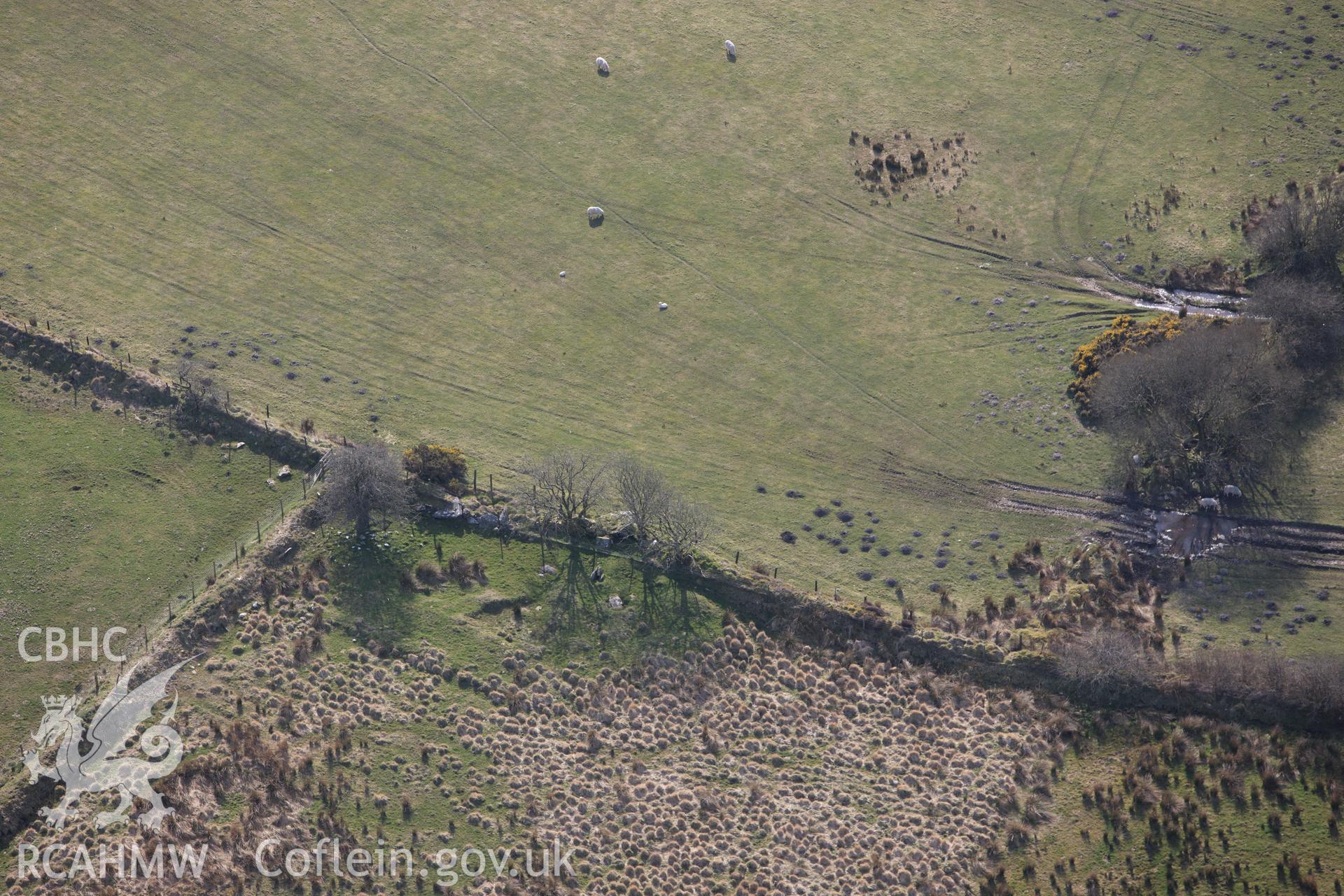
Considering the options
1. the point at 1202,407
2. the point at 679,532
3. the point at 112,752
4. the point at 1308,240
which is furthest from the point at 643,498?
the point at 1308,240

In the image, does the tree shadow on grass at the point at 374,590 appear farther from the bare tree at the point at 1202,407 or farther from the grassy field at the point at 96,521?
the bare tree at the point at 1202,407

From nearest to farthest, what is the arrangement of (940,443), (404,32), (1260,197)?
(940,443)
(1260,197)
(404,32)

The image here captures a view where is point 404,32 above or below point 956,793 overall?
above

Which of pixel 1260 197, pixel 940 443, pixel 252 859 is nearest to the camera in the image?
pixel 252 859

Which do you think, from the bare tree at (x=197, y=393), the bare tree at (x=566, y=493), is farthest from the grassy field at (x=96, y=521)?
the bare tree at (x=566, y=493)

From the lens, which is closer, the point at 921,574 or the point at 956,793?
the point at 956,793

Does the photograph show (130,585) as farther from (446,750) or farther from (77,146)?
(77,146)

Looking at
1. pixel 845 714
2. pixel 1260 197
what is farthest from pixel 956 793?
pixel 1260 197

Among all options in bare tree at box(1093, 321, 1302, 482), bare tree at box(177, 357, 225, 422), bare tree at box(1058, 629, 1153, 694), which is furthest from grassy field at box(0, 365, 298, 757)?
bare tree at box(1093, 321, 1302, 482)
